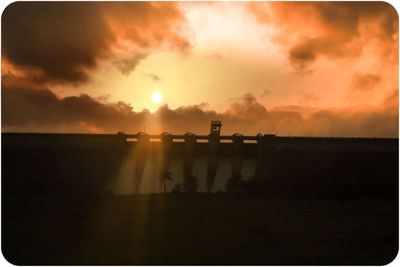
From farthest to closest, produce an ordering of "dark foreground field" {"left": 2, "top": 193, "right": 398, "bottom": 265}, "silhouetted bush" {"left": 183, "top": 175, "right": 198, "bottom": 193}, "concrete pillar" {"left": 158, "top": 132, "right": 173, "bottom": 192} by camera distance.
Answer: "concrete pillar" {"left": 158, "top": 132, "right": 173, "bottom": 192}
"silhouetted bush" {"left": 183, "top": 175, "right": 198, "bottom": 193}
"dark foreground field" {"left": 2, "top": 193, "right": 398, "bottom": 265}

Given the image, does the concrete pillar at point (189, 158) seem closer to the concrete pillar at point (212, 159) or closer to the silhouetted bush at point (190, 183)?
the silhouetted bush at point (190, 183)

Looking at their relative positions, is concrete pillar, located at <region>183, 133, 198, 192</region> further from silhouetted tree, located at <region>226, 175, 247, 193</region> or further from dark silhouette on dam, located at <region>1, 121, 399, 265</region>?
silhouetted tree, located at <region>226, 175, 247, 193</region>

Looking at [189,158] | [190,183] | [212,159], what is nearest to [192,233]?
[190,183]

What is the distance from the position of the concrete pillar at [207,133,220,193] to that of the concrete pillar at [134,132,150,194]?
1006cm

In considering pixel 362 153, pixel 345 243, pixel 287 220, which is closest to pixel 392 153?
pixel 362 153

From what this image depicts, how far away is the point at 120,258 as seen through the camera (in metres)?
16.5

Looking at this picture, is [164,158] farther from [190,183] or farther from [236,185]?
[236,185]

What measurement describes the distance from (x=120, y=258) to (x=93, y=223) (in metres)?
6.74

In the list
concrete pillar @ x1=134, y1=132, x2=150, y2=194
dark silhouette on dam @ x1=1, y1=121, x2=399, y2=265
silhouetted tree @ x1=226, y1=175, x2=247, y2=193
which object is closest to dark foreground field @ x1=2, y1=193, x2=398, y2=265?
dark silhouette on dam @ x1=1, y1=121, x2=399, y2=265

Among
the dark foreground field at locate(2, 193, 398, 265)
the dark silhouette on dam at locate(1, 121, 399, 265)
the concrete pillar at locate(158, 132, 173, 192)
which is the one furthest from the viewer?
the concrete pillar at locate(158, 132, 173, 192)

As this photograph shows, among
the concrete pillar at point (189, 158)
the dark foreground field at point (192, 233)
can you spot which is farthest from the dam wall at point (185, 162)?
the dark foreground field at point (192, 233)

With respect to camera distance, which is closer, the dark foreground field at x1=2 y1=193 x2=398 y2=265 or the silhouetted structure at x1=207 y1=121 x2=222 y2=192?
the dark foreground field at x1=2 y1=193 x2=398 y2=265

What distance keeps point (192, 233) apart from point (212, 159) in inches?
1674

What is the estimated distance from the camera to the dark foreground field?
1692 cm
